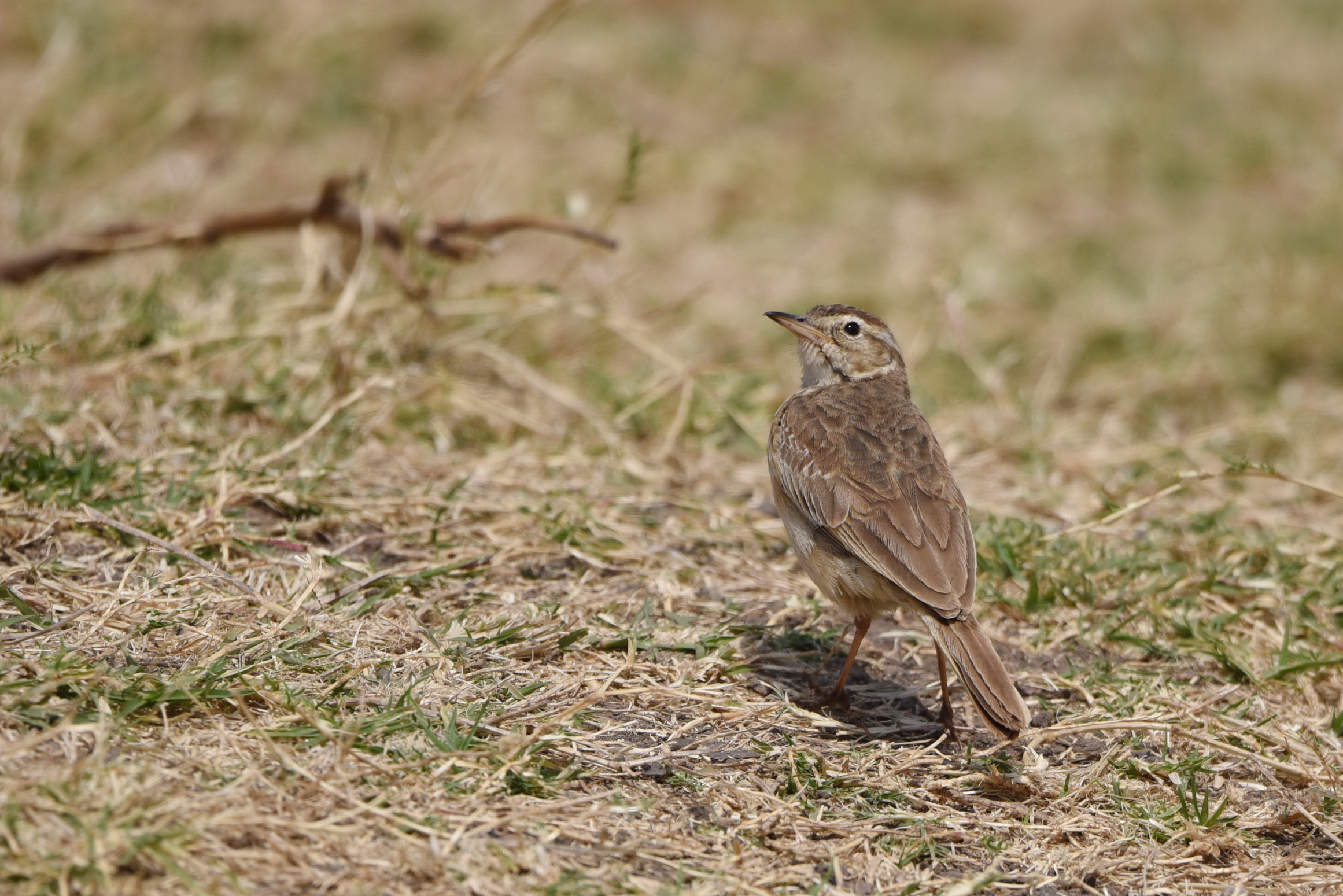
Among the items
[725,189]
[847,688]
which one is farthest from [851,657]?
[725,189]

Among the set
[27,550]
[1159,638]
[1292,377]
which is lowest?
[1292,377]

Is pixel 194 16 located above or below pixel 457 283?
above

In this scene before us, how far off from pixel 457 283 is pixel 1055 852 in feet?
18.1

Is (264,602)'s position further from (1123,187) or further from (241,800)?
(1123,187)

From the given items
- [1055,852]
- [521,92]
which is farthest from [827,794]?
[521,92]

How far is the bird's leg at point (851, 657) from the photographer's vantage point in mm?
4535

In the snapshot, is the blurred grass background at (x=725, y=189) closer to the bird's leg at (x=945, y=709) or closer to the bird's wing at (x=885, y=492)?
the bird's wing at (x=885, y=492)

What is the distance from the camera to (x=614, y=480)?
595cm

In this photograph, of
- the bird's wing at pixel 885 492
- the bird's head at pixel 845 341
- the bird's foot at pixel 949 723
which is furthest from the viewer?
the bird's head at pixel 845 341

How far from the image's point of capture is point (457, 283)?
327 inches

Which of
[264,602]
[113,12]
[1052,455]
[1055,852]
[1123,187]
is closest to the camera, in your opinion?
[1055,852]

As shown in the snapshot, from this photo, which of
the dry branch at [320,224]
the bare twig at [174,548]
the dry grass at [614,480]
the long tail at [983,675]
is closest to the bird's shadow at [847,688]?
the dry grass at [614,480]

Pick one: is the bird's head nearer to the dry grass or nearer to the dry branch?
the dry grass

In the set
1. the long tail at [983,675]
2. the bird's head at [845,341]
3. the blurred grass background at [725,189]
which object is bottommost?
the blurred grass background at [725,189]
